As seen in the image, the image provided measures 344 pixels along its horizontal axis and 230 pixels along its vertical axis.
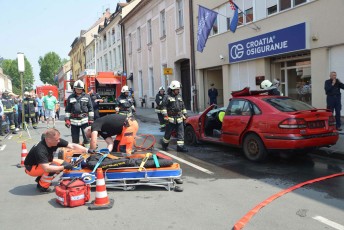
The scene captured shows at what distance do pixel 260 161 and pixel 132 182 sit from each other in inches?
117

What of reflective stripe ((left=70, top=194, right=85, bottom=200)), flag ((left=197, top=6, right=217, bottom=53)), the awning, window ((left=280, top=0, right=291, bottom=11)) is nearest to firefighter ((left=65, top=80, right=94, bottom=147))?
reflective stripe ((left=70, top=194, right=85, bottom=200))

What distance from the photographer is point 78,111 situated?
8.16m

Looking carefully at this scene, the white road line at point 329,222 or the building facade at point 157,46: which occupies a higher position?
the building facade at point 157,46

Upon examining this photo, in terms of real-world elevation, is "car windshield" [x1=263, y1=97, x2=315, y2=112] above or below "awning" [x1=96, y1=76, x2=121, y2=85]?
below

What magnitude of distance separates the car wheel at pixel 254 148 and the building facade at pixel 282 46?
5.73 meters

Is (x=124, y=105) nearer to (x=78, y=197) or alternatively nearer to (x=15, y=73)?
(x=78, y=197)

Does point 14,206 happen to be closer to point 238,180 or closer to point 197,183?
point 197,183

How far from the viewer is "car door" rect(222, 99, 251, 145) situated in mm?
7637

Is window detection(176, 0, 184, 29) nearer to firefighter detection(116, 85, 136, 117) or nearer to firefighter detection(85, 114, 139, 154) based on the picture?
firefighter detection(116, 85, 136, 117)

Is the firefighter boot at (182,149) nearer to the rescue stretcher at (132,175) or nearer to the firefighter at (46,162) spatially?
the rescue stretcher at (132,175)

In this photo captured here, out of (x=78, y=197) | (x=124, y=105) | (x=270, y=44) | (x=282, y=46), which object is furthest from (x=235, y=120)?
(x=270, y=44)

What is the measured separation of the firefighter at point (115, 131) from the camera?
6.54 metres

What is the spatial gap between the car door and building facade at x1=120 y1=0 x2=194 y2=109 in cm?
1187

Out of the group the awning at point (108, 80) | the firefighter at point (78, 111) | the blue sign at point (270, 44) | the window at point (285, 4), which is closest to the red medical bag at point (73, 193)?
the firefighter at point (78, 111)
